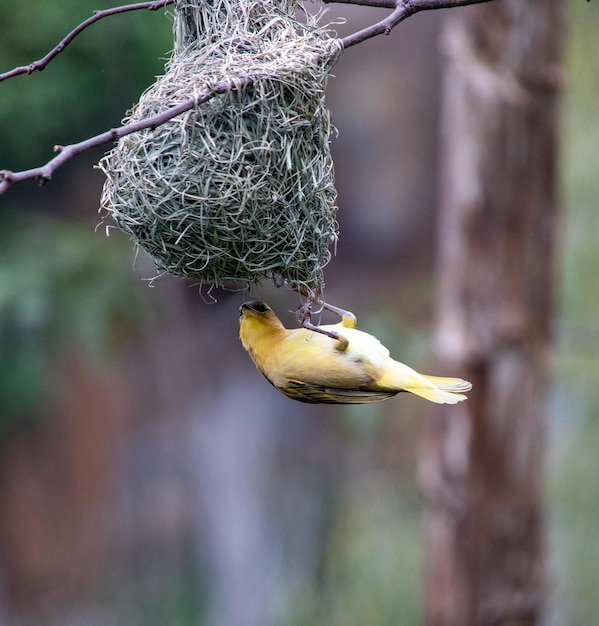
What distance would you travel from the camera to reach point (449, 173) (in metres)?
4.96

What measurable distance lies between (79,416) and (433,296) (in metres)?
3.50

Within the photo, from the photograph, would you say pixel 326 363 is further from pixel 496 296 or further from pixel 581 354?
pixel 581 354

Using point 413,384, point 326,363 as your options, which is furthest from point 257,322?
point 413,384

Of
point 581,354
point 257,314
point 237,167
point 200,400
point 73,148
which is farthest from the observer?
point 200,400

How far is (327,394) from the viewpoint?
284cm

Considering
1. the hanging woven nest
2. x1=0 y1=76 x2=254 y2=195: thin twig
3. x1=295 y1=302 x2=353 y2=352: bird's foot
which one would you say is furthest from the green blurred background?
x1=0 y1=76 x2=254 y2=195: thin twig

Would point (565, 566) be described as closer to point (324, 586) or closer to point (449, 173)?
point (324, 586)

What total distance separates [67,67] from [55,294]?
5.29ft

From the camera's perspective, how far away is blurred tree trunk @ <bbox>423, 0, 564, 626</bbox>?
4828 millimetres

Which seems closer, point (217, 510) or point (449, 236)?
point (449, 236)

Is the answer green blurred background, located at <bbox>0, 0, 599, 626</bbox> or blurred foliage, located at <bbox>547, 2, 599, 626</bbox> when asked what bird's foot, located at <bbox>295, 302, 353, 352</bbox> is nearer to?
blurred foliage, located at <bbox>547, 2, 599, 626</bbox>

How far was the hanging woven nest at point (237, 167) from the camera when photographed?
226 cm

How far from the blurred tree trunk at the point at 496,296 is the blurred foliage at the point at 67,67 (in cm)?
241

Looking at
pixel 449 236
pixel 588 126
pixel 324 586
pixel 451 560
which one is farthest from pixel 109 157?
pixel 324 586
